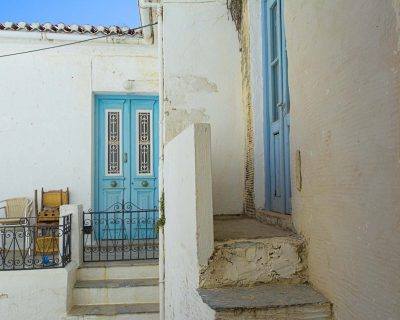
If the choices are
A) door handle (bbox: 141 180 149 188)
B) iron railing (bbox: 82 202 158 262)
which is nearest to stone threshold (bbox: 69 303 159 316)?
iron railing (bbox: 82 202 158 262)

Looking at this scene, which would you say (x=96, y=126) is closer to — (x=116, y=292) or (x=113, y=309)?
(x=116, y=292)

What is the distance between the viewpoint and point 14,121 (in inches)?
308

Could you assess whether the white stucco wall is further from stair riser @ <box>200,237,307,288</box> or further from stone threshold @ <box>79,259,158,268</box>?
stone threshold @ <box>79,259,158,268</box>

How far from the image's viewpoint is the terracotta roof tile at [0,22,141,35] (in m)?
7.66

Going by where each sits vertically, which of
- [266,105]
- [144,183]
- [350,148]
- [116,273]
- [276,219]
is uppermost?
[266,105]

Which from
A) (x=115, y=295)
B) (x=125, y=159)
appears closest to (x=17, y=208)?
(x=125, y=159)

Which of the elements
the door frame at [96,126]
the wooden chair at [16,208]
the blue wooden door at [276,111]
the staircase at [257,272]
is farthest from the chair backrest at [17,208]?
the staircase at [257,272]

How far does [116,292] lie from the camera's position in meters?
5.93

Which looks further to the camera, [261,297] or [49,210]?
[49,210]

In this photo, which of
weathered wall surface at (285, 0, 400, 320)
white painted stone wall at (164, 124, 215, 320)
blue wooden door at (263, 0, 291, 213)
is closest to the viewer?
weathered wall surface at (285, 0, 400, 320)

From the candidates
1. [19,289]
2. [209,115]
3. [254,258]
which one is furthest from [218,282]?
[19,289]

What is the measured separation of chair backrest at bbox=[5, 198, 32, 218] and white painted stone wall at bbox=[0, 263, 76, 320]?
2.05 m

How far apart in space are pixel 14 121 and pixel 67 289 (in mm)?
3636

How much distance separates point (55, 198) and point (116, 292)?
104 inches
